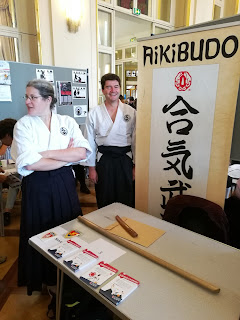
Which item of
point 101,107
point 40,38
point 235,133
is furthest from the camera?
point 40,38

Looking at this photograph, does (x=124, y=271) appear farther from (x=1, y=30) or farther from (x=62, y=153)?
(x=1, y=30)

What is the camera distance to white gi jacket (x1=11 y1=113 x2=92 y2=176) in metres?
1.39

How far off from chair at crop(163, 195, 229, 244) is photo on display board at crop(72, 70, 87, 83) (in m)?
2.69

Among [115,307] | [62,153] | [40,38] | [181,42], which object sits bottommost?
[115,307]

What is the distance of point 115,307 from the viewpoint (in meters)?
0.76

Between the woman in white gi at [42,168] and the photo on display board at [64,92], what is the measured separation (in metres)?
1.84

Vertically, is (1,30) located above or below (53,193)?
above

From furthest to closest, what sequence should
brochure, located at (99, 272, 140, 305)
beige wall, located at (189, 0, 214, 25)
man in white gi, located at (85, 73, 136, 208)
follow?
beige wall, located at (189, 0, 214, 25)
man in white gi, located at (85, 73, 136, 208)
brochure, located at (99, 272, 140, 305)

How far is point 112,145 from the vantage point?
202 centimetres

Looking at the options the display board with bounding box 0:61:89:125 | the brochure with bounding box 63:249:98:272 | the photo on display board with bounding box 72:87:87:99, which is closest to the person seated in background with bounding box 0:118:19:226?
the display board with bounding box 0:61:89:125

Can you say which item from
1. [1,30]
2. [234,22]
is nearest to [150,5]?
[1,30]

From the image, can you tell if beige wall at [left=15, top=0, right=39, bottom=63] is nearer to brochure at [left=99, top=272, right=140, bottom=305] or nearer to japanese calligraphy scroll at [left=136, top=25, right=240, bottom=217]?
japanese calligraphy scroll at [left=136, top=25, right=240, bottom=217]

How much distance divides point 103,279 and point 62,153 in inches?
33.6

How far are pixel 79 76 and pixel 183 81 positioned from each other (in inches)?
96.1
